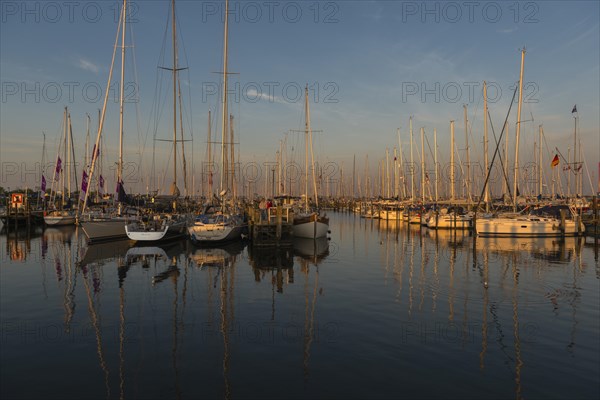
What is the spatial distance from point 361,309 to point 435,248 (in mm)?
19815

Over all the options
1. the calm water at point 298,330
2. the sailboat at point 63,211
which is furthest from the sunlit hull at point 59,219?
the calm water at point 298,330

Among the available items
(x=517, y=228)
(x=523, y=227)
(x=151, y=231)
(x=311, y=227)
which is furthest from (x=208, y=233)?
(x=523, y=227)

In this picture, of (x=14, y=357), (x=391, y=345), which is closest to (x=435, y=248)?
A: (x=391, y=345)

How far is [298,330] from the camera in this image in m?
12.5

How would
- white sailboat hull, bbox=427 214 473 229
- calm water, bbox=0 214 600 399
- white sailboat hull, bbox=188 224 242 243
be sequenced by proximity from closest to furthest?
calm water, bbox=0 214 600 399 → white sailboat hull, bbox=188 224 242 243 → white sailboat hull, bbox=427 214 473 229

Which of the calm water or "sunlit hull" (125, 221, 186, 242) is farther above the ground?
"sunlit hull" (125, 221, 186, 242)

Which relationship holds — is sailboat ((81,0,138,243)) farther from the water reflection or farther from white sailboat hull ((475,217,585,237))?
white sailboat hull ((475,217,585,237))

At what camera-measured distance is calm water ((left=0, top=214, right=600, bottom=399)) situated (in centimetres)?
883

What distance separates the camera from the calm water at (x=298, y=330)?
348 inches

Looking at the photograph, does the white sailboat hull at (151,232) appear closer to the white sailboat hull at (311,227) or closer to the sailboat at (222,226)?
Result: the sailboat at (222,226)

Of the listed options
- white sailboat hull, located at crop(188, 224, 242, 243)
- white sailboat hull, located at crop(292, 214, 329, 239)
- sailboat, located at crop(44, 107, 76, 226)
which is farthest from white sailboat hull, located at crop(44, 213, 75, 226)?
white sailboat hull, located at crop(292, 214, 329, 239)

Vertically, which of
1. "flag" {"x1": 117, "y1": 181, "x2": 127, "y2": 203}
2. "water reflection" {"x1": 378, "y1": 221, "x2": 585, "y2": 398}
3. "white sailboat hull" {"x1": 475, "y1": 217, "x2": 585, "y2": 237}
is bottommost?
"water reflection" {"x1": 378, "y1": 221, "x2": 585, "y2": 398}

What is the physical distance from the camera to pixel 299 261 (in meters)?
26.3

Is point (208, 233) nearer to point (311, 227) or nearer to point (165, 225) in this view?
point (165, 225)
